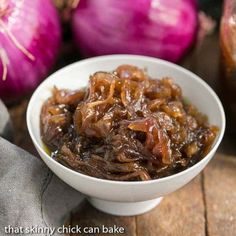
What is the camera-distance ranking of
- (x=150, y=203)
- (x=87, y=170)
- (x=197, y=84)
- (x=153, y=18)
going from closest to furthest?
(x=87, y=170), (x=150, y=203), (x=197, y=84), (x=153, y=18)

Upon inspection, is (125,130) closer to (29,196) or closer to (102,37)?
(29,196)

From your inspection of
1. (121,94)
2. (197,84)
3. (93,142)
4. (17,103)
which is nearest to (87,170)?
(93,142)

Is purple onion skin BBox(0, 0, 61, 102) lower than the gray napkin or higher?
higher

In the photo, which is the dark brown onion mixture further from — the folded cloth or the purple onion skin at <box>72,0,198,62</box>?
the purple onion skin at <box>72,0,198,62</box>

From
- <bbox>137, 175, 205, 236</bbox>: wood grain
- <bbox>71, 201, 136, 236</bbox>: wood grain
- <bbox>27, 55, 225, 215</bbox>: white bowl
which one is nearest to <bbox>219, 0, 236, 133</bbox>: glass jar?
<bbox>27, 55, 225, 215</bbox>: white bowl

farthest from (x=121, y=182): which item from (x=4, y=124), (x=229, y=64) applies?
(x=229, y=64)

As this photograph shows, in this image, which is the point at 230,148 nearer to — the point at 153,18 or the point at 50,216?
the point at 153,18

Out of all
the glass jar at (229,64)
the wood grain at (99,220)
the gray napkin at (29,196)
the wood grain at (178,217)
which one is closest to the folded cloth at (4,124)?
the gray napkin at (29,196)
